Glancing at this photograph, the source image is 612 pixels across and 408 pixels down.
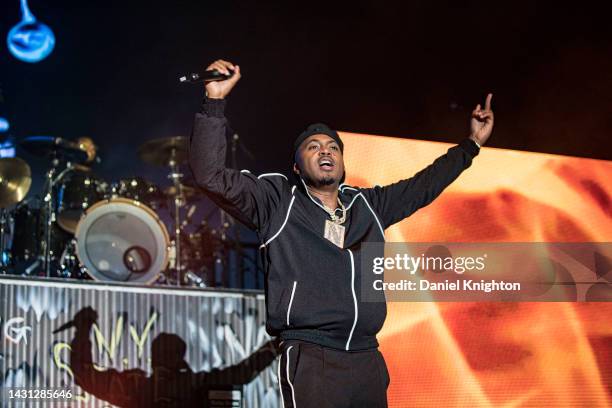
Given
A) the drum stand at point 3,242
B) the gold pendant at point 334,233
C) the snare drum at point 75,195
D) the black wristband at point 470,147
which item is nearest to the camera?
the gold pendant at point 334,233

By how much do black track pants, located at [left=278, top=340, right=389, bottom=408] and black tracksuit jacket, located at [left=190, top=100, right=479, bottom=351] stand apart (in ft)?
0.13

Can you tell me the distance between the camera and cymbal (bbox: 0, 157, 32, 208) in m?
5.65

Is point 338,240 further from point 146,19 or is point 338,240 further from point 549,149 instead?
point 146,19

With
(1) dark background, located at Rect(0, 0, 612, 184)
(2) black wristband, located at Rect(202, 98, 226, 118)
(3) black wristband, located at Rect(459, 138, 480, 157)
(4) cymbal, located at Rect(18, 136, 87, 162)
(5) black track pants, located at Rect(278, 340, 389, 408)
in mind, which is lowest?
(5) black track pants, located at Rect(278, 340, 389, 408)

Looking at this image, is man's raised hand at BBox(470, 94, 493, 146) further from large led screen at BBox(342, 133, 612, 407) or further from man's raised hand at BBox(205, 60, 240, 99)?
man's raised hand at BBox(205, 60, 240, 99)

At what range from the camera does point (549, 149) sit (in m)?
5.73

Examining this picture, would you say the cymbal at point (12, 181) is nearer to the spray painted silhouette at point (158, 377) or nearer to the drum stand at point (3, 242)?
the drum stand at point (3, 242)

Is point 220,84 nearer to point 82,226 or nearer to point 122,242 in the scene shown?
point 82,226

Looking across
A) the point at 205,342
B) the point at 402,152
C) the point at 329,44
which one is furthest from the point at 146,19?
the point at 402,152

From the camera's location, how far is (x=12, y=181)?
568cm

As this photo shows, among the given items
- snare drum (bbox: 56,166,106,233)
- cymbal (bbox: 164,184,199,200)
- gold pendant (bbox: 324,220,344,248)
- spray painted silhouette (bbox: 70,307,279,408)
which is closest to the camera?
gold pendant (bbox: 324,220,344,248)

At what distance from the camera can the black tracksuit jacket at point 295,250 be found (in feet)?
8.46

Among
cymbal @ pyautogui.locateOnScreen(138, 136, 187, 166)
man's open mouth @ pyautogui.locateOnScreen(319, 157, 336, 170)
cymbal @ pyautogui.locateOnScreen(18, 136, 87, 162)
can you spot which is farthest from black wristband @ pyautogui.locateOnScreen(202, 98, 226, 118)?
cymbal @ pyautogui.locateOnScreen(138, 136, 187, 166)

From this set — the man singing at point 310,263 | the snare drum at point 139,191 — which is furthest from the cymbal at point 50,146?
the man singing at point 310,263
